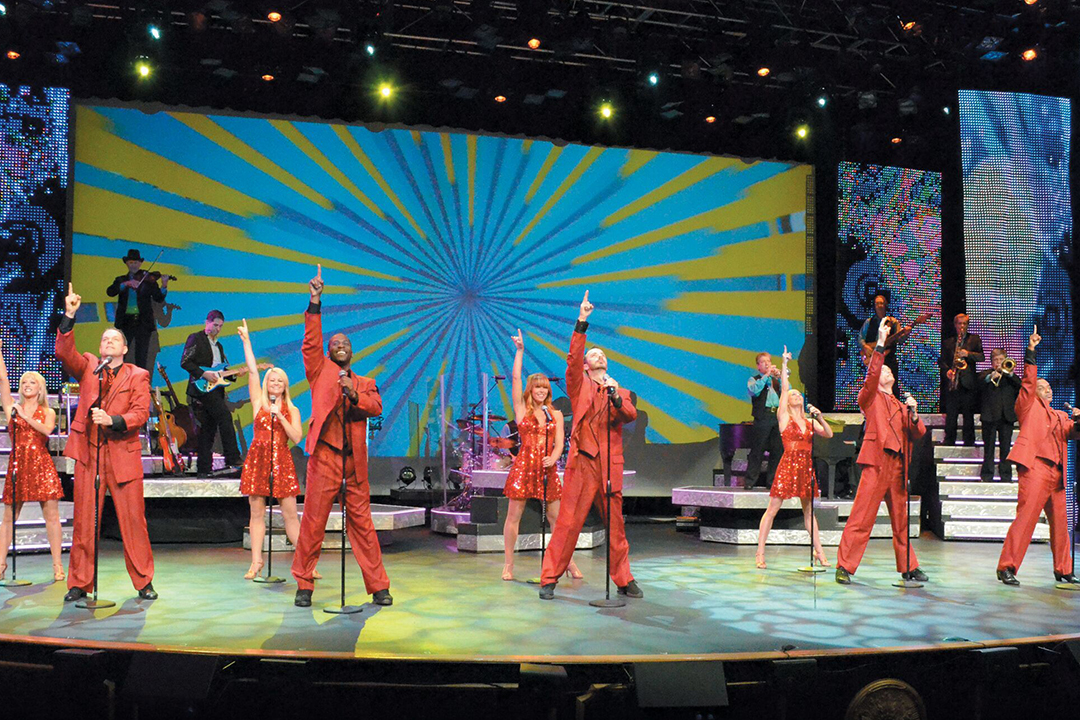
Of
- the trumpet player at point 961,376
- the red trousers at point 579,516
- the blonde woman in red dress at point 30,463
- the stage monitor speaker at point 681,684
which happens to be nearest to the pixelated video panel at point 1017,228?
the trumpet player at point 961,376

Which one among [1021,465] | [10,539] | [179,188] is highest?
[179,188]

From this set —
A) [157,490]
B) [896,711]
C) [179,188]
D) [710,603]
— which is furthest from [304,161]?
[896,711]

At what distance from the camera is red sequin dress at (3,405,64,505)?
7379 mm

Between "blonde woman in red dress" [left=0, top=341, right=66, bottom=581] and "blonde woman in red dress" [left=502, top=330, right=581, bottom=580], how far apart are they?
328 cm

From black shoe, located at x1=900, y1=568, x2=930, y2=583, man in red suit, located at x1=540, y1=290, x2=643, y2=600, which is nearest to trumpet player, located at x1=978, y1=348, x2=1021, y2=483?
black shoe, located at x1=900, y1=568, x2=930, y2=583

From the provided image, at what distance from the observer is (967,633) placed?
5.87 meters

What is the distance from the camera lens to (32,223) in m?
11.8

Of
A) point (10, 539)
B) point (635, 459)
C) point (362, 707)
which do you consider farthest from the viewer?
point (635, 459)

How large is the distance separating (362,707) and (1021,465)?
17.4 feet

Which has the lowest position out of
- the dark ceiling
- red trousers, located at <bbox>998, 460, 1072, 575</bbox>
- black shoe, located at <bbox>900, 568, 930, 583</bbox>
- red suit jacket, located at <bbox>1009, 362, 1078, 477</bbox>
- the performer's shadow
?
black shoe, located at <bbox>900, 568, 930, 583</bbox>

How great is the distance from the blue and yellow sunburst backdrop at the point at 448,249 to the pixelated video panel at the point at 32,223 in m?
0.29

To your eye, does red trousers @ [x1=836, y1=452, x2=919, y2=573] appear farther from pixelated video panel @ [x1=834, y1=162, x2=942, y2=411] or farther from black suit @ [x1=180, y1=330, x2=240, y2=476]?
pixelated video panel @ [x1=834, y1=162, x2=942, y2=411]

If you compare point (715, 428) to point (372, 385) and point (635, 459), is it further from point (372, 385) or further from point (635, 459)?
point (372, 385)

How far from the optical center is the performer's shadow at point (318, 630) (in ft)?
17.4
